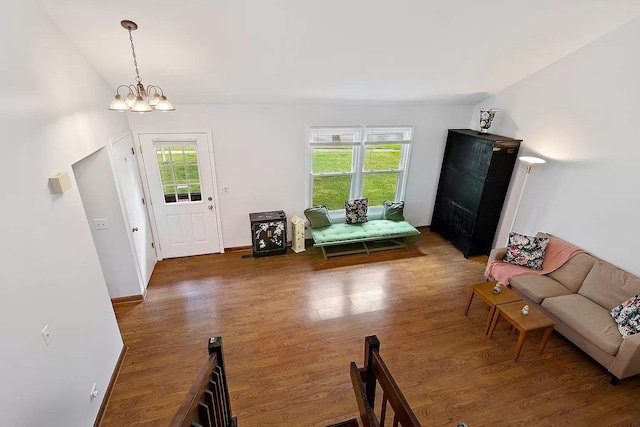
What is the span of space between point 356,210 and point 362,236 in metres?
0.52

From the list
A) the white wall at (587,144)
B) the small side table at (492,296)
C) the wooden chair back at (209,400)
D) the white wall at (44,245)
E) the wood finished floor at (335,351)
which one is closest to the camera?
the wooden chair back at (209,400)

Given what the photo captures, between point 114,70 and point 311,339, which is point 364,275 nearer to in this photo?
point 311,339

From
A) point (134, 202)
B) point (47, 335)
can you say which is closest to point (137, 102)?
point (47, 335)

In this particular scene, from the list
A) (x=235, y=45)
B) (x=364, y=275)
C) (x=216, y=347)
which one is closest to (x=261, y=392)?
Answer: (x=216, y=347)

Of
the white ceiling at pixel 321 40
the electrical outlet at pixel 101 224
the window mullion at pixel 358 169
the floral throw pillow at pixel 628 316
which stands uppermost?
the white ceiling at pixel 321 40

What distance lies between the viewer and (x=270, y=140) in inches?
181

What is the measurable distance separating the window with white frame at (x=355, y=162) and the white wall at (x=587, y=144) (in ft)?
5.73

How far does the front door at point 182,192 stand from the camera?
4.25 metres

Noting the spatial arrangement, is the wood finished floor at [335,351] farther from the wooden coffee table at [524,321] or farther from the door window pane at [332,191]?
the door window pane at [332,191]

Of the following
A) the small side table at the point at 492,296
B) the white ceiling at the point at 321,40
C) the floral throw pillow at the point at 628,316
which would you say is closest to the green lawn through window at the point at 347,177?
the white ceiling at the point at 321,40

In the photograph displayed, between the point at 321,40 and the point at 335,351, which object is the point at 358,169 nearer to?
the point at 321,40

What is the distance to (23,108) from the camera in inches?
74.7

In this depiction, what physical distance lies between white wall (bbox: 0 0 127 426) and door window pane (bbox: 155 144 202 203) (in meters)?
1.48

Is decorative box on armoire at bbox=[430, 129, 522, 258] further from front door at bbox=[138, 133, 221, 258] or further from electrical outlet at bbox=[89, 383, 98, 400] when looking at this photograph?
electrical outlet at bbox=[89, 383, 98, 400]
